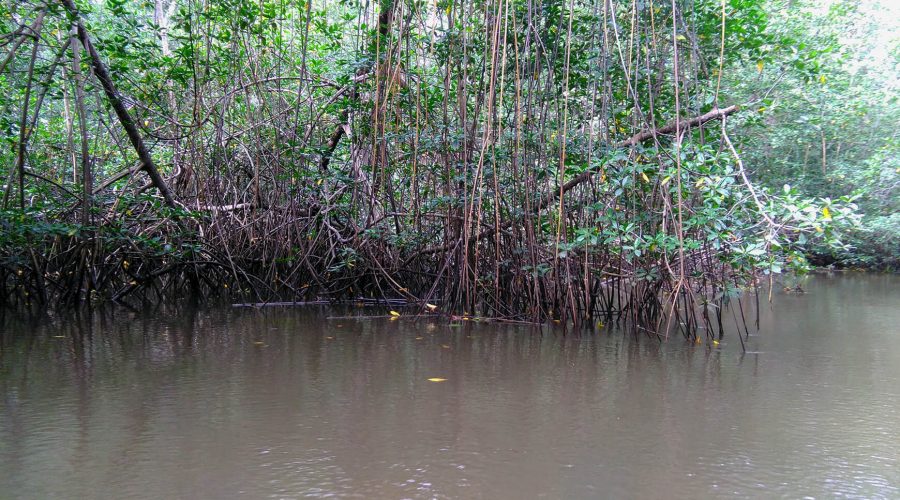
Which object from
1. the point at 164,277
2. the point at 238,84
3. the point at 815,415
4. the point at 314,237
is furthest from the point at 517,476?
the point at 164,277

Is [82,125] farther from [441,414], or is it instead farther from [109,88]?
[441,414]

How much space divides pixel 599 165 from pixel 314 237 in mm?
2564

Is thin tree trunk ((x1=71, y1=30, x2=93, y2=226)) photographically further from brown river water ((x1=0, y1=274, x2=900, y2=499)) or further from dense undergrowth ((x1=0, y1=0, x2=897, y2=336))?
brown river water ((x1=0, y1=274, x2=900, y2=499))

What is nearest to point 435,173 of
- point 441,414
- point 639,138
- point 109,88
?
point 639,138

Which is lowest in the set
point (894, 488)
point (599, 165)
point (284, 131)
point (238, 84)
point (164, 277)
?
point (894, 488)

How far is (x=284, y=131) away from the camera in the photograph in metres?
5.39

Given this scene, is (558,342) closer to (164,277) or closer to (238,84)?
(238,84)

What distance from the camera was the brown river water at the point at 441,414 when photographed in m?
1.80

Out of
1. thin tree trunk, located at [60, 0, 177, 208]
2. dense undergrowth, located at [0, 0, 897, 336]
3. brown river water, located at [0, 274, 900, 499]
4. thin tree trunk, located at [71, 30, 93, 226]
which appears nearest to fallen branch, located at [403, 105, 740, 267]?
dense undergrowth, located at [0, 0, 897, 336]

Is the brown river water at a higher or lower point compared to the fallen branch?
lower

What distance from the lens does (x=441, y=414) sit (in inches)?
95.0

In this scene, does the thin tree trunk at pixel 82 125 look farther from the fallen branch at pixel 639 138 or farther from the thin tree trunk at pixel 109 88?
the fallen branch at pixel 639 138

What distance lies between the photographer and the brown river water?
70.8 inches

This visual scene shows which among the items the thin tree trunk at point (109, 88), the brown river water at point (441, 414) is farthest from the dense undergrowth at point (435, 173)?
the brown river water at point (441, 414)
